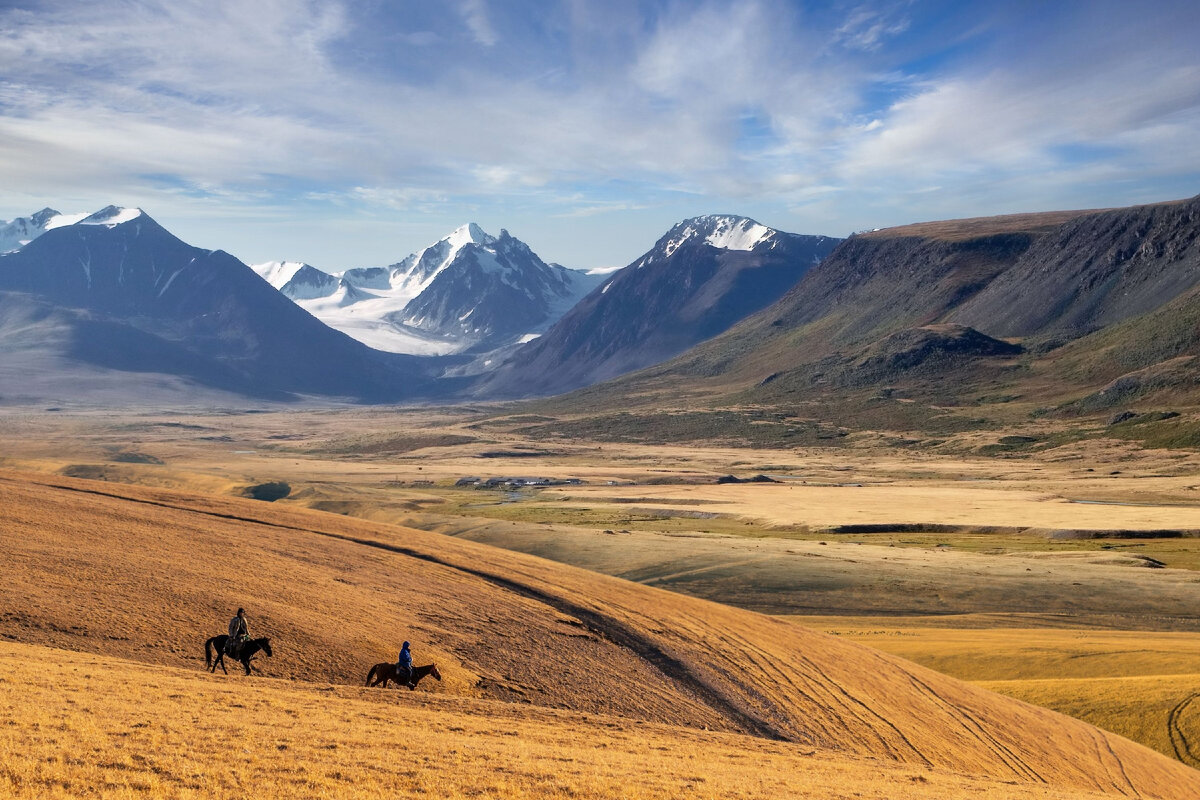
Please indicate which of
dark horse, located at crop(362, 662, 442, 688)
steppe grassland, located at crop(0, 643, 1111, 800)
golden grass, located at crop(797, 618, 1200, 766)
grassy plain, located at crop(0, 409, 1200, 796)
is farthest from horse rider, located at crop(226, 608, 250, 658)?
golden grass, located at crop(797, 618, 1200, 766)

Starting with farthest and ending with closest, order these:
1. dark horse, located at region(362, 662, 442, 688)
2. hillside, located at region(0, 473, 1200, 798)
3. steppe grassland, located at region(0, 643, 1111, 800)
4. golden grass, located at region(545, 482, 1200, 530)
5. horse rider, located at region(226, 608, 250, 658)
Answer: golden grass, located at region(545, 482, 1200, 530), hillside, located at region(0, 473, 1200, 798), dark horse, located at region(362, 662, 442, 688), horse rider, located at region(226, 608, 250, 658), steppe grassland, located at region(0, 643, 1111, 800)

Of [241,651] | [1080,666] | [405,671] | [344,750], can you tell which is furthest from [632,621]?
[1080,666]

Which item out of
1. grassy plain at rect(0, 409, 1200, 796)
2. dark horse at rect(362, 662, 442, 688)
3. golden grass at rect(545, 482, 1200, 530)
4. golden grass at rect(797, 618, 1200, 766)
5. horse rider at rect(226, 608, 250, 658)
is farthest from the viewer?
golden grass at rect(545, 482, 1200, 530)

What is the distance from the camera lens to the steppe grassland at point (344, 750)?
712 inches

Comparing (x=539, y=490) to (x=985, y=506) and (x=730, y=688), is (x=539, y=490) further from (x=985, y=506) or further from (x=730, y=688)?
(x=730, y=688)

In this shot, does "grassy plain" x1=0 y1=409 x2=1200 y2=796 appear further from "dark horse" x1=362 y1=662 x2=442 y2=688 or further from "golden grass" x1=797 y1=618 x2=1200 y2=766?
"dark horse" x1=362 y1=662 x2=442 y2=688

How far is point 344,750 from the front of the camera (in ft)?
69.2

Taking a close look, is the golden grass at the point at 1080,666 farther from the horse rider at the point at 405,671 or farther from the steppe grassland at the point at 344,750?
the horse rider at the point at 405,671

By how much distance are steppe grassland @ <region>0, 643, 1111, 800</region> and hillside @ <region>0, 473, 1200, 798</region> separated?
2939 mm

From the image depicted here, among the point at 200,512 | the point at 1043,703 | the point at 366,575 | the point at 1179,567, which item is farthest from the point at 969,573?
the point at 200,512

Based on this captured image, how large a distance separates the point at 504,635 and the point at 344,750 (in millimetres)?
16163

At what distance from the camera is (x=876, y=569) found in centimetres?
7981

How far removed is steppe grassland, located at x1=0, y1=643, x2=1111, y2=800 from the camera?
1808cm

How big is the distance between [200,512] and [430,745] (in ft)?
108
